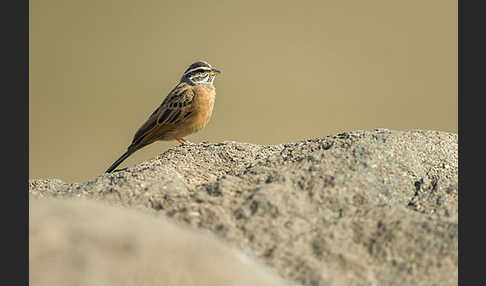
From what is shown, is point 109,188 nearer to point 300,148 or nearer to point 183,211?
point 183,211

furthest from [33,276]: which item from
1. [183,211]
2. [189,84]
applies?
[189,84]

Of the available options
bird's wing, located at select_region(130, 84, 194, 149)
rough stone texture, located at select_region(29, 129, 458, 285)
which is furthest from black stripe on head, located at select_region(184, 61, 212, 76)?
rough stone texture, located at select_region(29, 129, 458, 285)

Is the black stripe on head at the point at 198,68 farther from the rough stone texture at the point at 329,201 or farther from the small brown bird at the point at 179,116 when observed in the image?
the rough stone texture at the point at 329,201

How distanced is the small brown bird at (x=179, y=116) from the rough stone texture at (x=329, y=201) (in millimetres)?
2840

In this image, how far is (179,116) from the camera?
A: 28.6 ft

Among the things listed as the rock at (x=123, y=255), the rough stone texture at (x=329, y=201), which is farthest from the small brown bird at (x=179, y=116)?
the rock at (x=123, y=255)

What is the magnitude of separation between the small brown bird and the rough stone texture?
2.84m

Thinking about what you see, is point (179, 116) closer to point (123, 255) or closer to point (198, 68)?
point (198, 68)

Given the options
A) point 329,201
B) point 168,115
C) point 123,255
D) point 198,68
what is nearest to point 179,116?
point 168,115

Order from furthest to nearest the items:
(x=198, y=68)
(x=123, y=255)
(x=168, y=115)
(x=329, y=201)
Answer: (x=198, y=68), (x=168, y=115), (x=329, y=201), (x=123, y=255)

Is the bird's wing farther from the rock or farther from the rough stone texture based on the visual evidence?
the rock

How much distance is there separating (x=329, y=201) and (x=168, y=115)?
4998mm

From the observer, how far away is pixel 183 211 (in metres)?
3.89

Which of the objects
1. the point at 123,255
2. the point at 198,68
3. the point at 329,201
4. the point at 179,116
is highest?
the point at 198,68
